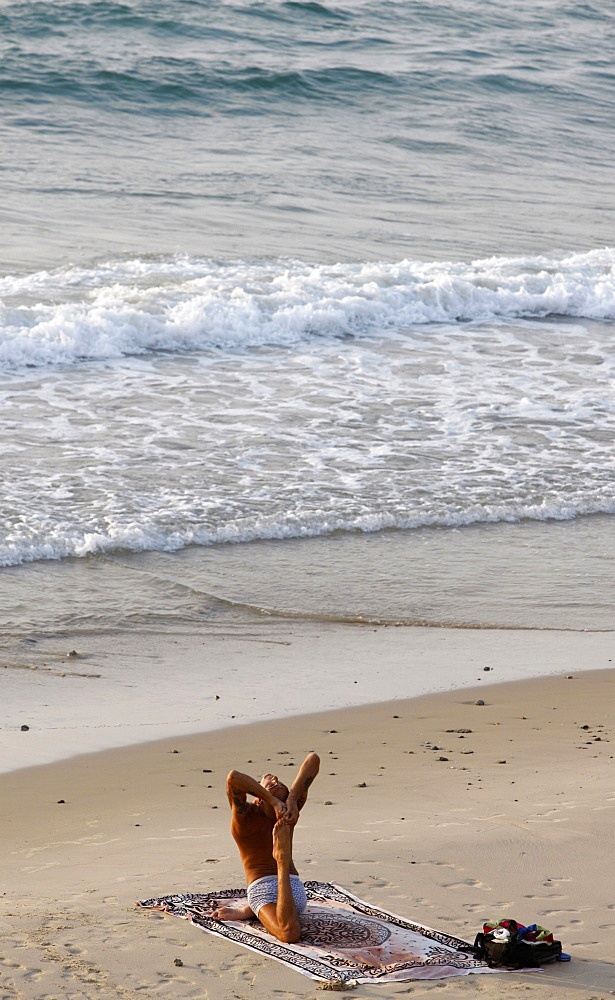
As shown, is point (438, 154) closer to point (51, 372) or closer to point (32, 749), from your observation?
point (51, 372)

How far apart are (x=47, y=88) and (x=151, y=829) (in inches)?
791

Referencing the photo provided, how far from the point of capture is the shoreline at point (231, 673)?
6105 millimetres

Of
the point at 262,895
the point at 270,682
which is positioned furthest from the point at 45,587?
the point at 262,895

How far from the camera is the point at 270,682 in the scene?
22.0 ft

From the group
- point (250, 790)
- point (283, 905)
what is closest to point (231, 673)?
point (250, 790)

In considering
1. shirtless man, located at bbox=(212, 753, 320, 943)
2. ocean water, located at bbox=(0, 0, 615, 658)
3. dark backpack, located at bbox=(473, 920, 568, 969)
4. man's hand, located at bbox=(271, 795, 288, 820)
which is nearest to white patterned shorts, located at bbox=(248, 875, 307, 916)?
shirtless man, located at bbox=(212, 753, 320, 943)

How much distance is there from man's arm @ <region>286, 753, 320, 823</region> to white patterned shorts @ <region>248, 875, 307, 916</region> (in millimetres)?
218

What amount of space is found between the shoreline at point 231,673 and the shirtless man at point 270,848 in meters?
1.50

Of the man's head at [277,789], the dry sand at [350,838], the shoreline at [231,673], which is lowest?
the shoreline at [231,673]

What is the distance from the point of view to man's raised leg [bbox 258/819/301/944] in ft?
14.2

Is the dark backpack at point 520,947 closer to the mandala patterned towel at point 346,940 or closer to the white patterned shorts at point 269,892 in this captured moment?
the mandala patterned towel at point 346,940

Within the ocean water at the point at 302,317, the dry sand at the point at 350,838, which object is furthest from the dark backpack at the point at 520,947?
the ocean water at the point at 302,317

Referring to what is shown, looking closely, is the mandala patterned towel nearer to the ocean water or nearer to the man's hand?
the man's hand

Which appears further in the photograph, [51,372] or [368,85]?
[368,85]
